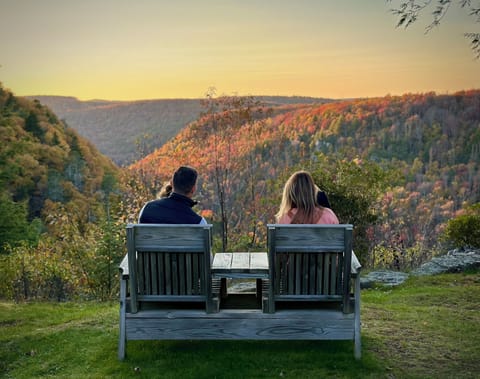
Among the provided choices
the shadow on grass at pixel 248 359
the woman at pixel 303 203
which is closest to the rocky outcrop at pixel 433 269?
the shadow on grass at pixel 248 359

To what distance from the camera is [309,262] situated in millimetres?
4535

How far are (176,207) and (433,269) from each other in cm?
620

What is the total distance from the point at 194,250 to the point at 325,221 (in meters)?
1.19

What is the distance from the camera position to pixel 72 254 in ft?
35.8

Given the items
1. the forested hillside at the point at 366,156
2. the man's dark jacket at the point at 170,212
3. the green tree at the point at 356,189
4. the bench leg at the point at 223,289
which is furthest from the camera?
the forested hillside at the point at 366,156

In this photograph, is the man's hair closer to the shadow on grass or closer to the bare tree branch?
the shadow on grass

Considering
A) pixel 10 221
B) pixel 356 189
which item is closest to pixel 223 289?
pixel 356 189

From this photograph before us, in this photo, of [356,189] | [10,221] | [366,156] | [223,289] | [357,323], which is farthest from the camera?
[10,221]

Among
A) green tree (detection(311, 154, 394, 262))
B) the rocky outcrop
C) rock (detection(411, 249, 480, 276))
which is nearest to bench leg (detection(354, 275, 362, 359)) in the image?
the rocky outcrop

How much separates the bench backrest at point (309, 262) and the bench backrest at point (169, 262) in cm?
52

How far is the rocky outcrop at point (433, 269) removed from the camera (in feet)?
29.4

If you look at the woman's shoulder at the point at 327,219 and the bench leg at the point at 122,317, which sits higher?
the woman's shoulder at the point at 327,219

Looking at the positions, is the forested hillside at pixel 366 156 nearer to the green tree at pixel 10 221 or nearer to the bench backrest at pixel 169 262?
the green tree at pixel 10 221

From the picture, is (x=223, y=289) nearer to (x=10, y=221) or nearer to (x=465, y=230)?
(x=465, y=230)
